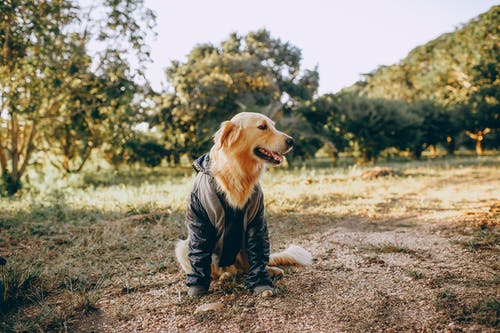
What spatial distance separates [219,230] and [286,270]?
1.03 m

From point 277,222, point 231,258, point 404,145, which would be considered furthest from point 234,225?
point 404,145

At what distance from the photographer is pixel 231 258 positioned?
128 inches

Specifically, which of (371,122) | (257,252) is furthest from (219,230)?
(371,122)

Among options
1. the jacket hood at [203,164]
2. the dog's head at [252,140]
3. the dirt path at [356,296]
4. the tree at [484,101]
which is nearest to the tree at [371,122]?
the tree at [484,101]

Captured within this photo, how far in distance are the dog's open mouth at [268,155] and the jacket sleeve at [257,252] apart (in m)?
0.38

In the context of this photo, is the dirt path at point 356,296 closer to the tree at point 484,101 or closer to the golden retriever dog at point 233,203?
the golden retriever dog at point 233,203

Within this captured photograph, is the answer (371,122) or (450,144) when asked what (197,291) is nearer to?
(371,122)

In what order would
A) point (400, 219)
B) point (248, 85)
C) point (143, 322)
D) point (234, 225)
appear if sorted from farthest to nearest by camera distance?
point (248, 85) < point (400, 219) < point (234, 225) < point (143, 322)

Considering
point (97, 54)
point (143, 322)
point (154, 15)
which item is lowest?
point (143, 322)

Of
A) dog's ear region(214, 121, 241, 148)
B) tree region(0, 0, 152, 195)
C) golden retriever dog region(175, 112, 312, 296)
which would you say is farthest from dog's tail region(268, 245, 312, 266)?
tree region(0, 0, 152, 195)

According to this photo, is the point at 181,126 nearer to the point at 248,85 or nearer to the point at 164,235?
the point at 248,85

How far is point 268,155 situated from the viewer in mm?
3162

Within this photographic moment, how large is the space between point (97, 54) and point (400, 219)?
30.9 feet

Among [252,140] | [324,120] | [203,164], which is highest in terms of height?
[324,120]
